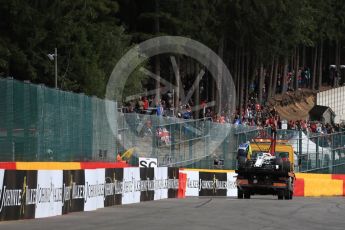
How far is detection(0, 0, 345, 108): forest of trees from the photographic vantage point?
58.1 m

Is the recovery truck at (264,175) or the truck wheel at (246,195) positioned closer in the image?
the recovery truck at (264,175)

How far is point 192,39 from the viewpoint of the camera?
6500 centimetres

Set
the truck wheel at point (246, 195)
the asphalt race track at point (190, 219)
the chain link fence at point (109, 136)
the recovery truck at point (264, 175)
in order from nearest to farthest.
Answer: the asphalt race track at point (190, 219) → the chain link fence at point (109, 136) → the recovery truck at point (264, 175) → the truck wheel at point (246, 195)

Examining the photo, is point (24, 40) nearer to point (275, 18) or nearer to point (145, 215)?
point (275, 18)

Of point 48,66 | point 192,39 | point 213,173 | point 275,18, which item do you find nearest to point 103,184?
point 213,173

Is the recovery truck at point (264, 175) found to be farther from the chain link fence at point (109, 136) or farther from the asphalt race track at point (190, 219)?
the asphalt race track at point (190, 219)

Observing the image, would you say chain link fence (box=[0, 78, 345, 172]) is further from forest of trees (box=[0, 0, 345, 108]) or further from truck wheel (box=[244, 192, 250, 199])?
forest of trees (box=[0, 0, 345, 108])

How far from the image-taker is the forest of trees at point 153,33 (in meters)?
58.1

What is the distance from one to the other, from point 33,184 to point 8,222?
4.97 ft

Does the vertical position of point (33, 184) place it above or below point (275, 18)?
below

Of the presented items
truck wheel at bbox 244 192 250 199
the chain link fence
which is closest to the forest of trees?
the chain link fence

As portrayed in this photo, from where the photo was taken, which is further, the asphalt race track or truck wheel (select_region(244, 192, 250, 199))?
truck wheel (select_region(244, 192, 250, 199))

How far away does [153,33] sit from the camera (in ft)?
216

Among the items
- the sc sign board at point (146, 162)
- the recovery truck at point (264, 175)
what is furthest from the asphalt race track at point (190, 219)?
the sc sign board at point (146, 162)
